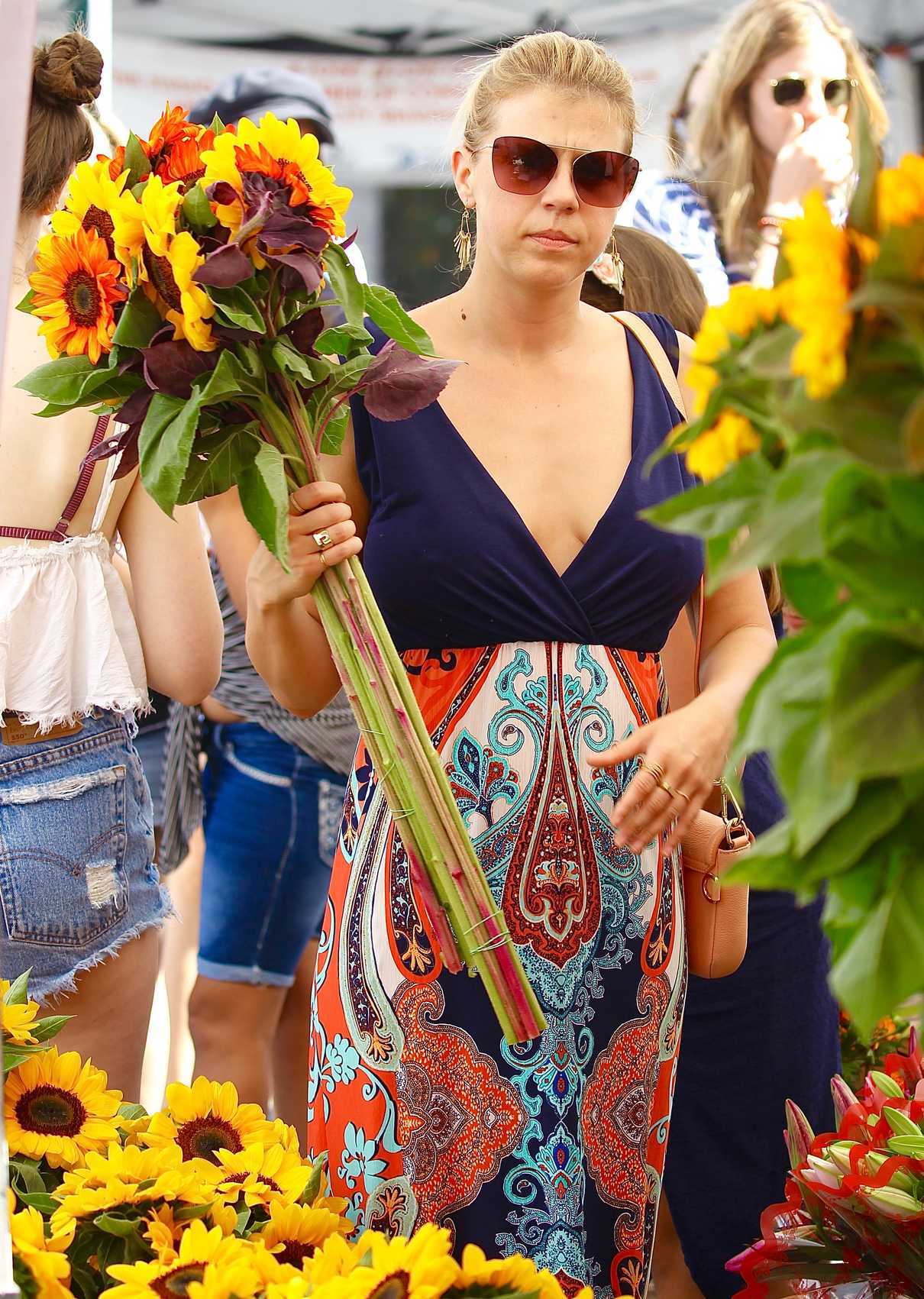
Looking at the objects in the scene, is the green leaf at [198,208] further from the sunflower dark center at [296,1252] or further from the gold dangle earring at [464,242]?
the sunflower dark center at [296,1252]

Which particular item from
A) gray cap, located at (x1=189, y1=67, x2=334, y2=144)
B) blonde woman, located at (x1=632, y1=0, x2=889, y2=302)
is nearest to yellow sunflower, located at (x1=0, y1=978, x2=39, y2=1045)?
blonde woman, located at (x1=632, y1=0, x2=889, y2=302)

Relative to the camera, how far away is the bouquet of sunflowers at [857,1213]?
5.26 ft

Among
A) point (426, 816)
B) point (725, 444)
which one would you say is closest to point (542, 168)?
point (426, 816)

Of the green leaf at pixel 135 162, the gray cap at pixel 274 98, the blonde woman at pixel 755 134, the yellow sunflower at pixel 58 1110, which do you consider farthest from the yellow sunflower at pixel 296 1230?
the gray cap at pixel 274 98

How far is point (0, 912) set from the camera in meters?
1.95

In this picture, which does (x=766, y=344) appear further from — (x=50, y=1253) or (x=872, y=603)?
(x=50, y=1253)

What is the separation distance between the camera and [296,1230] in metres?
1.43

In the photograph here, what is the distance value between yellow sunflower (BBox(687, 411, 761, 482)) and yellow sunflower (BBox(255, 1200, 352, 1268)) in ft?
2.80

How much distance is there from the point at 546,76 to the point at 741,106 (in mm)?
1837

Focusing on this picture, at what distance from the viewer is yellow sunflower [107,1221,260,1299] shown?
124 centimetres

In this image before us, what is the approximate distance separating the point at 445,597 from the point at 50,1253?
79 cm

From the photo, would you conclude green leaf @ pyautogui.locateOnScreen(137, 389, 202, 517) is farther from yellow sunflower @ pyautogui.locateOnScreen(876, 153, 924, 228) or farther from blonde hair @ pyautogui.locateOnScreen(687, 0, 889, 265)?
blonde hair @ pyautogui.locateOnScreen(687, 0, 889, 265)

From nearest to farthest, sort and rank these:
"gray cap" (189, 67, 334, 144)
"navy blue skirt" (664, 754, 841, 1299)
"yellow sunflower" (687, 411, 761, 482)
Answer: "yellow sunflower" (687, 411, 761, 482) → "navy blue skirt" (664, 754, 841, 1299) → "gray cap" (189, 67, 334, 144)

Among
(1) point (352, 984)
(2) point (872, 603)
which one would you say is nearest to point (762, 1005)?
(1) point (352, 984)
